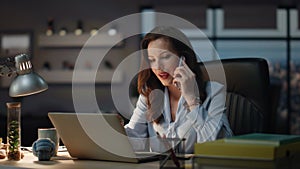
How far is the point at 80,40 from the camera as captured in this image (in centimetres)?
712

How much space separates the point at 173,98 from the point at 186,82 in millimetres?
163

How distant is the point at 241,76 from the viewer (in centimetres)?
253

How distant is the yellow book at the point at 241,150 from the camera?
57.4 inches

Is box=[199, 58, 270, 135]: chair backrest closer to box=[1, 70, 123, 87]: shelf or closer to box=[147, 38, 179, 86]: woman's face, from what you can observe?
box=[147, 38, 179, 86]: woman's face

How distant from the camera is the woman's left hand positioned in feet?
7.68

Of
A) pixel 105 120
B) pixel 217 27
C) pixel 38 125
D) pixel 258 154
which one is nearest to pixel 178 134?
pixel 105 120

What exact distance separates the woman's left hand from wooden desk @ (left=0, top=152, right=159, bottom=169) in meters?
0.49

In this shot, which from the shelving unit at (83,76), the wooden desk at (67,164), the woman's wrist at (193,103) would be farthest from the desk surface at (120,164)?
the shelving unit at (83,76)

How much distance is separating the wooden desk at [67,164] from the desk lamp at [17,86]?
0.06 m

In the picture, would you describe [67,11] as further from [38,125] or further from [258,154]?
[258,154]

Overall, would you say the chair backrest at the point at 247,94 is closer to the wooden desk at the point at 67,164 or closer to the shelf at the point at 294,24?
the wooden desk at the point at 67,164

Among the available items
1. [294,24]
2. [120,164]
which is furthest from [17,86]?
[294,24]

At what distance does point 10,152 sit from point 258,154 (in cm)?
97

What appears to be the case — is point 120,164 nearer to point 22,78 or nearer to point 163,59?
point 22,78
